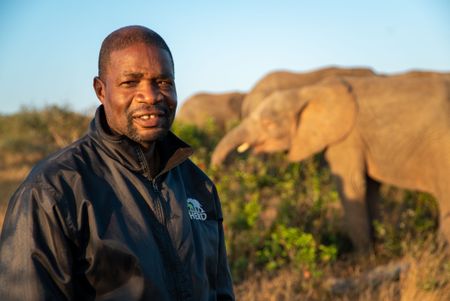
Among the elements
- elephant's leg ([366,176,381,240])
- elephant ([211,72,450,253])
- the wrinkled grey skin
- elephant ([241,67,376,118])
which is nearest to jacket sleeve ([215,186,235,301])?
elephant ([211,72,450,253])

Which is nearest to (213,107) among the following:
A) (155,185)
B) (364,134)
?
(364,134)

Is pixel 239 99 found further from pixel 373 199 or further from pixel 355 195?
pixel 355 195

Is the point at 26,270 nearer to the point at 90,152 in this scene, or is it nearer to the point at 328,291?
the point at 90,152

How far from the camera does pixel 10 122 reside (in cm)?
2275

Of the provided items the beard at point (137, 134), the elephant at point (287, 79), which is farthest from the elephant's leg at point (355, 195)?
the elephant at point (287, 79)

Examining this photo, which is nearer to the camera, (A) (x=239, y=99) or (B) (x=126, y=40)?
(B) (x=126, y=40)

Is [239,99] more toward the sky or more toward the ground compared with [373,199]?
more toward the ground

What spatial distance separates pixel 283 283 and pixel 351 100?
3.24 m

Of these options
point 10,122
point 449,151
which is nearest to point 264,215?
point 449,151

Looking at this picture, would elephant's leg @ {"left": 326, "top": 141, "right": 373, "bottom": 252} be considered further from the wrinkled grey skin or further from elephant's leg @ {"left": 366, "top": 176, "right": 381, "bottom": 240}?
the wrinkled grey skin

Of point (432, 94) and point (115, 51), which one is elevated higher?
point (115, 51)

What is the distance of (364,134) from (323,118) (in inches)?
26.6

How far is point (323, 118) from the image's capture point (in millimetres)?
8672

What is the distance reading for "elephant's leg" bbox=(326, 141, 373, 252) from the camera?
795cm
